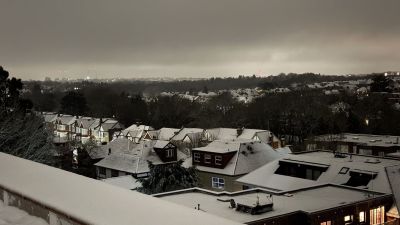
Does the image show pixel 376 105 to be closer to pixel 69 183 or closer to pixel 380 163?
pixel 380 163

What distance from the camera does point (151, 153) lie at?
39.4m

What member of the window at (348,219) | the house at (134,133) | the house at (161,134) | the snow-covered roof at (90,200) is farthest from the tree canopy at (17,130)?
the house at (134,133)

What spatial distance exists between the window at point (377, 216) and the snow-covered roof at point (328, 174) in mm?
1405

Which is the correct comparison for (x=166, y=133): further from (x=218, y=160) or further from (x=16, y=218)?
(x=16, y=218)

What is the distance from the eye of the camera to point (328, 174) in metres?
24.1

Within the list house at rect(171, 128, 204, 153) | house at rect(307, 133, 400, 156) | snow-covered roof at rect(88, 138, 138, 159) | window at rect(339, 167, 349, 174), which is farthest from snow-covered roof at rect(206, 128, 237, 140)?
window at rect(339, 167, 349, 174)

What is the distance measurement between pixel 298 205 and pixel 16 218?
1505 cm

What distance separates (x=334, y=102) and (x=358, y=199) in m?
63.3

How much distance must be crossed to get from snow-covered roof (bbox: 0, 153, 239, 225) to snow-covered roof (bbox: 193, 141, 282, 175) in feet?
87.2

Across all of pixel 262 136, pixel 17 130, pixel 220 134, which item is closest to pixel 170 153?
pixel 262 136

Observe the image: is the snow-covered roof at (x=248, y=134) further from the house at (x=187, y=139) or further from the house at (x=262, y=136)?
the house at (x=187, y=139)

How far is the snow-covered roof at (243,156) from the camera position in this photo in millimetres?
31423

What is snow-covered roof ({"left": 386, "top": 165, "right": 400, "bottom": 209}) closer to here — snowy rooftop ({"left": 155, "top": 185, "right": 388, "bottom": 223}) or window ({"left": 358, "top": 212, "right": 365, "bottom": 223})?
snowy rooftop ({"left": 155, "top": 185, "right": 388, "bottom": 223})

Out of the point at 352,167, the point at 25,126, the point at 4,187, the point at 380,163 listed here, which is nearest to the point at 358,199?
the point at 352,167
